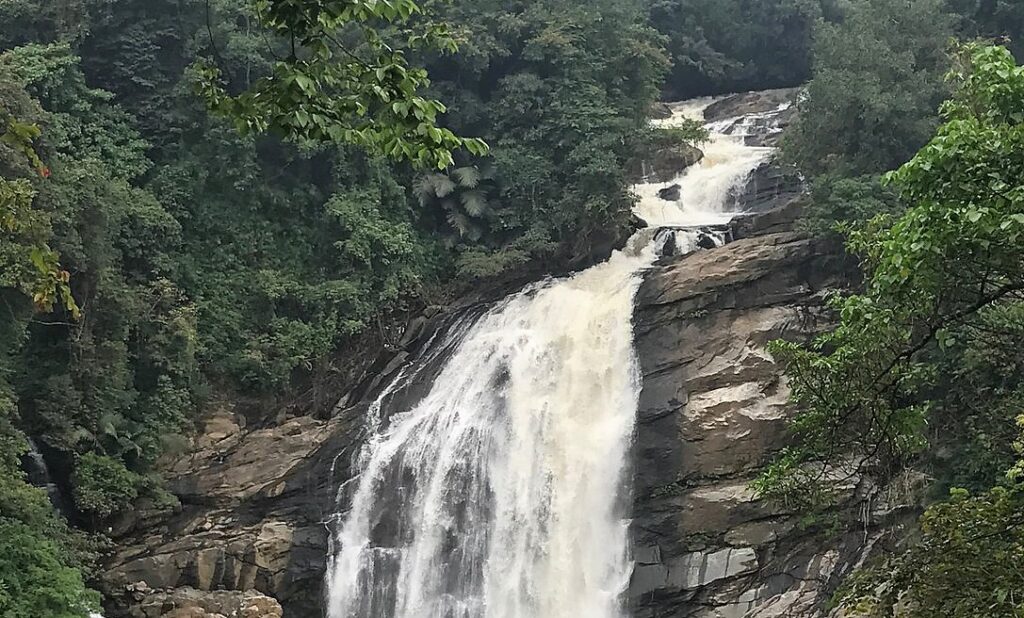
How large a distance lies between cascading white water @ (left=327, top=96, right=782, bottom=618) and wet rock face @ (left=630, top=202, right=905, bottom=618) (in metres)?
0.48

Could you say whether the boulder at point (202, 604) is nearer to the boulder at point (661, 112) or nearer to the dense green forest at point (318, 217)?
the dense green forest at point (318, 217)

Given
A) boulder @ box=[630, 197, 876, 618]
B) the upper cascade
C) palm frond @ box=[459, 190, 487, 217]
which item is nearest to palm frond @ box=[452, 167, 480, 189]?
palm frond @ box=[459, 190, 487, 217]

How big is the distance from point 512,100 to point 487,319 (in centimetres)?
635

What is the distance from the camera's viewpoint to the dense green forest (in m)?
11.5

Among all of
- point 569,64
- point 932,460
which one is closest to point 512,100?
point 569,64

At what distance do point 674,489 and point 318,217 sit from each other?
988 centimetres

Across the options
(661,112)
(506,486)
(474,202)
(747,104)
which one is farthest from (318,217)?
(747,104)

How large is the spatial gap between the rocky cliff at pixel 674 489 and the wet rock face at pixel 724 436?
2cm

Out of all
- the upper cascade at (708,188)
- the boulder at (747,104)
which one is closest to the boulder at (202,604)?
the upper cascade at (708,188)

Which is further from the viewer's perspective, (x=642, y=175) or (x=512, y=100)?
(x=642, y=175)

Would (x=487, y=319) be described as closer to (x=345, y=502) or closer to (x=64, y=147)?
(x=345, y=502)

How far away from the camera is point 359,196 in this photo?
19.8 meters

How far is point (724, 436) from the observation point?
1473 centimetres

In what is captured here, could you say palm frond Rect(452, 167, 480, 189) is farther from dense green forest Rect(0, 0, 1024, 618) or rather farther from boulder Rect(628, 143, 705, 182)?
boulder Rect(628, 143, 705, 182)
